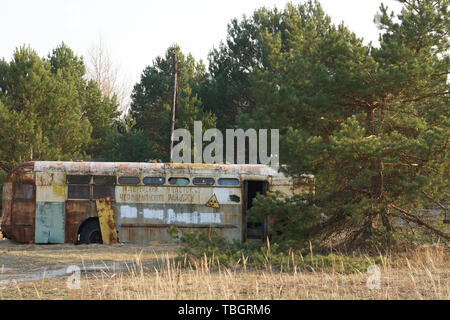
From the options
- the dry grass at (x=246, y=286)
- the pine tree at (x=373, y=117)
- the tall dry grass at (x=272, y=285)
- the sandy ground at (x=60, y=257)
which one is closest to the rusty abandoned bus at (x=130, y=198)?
the sandy ground at (x=60, y=257)

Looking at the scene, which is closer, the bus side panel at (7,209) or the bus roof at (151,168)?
the bus side panel at (7,209)

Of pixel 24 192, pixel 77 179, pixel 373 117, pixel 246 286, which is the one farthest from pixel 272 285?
pixel 24 192

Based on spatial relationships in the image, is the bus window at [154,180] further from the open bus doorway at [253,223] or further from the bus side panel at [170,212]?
the open bus doorway at [253,223]

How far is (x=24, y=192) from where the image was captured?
52.5 feet

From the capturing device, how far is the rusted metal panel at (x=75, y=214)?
52.2 feet

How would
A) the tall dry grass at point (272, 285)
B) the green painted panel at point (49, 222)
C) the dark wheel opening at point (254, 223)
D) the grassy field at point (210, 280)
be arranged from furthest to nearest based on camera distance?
1. the dark wheel opening at point (254, 223)
2. the green painted panel at point (49, 222)
3. the grassy field at point (210, 280)
4. the tall dry grass at point (272, 285)

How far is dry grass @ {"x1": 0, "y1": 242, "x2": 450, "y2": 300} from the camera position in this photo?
761 cm

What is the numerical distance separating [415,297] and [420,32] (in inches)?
267

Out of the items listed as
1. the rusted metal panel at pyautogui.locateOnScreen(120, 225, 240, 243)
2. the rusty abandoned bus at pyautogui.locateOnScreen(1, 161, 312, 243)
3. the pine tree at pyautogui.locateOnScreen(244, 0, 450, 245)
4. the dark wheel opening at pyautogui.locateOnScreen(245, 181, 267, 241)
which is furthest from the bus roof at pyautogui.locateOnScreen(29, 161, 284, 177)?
the pine tree at pyautogui.locateOnScreen(244, 0, 450, 245)

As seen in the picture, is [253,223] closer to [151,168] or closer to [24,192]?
[151,168]

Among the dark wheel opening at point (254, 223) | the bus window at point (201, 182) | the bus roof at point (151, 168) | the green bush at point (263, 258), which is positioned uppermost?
the bus roof at point (151, 168)

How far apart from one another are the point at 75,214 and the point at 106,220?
91cm
